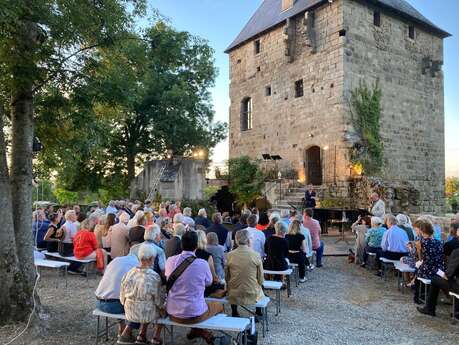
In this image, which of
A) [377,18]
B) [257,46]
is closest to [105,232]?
[377,18]

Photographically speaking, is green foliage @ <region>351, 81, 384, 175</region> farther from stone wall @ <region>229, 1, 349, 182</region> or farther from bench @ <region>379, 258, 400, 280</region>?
bench @ <region>379, 258, 400, 280</region>

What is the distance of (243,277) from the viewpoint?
4.93 meters

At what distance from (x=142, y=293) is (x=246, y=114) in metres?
21.7

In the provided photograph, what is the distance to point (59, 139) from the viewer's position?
257 inches

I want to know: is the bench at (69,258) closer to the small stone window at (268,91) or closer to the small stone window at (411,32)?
the small stone window at (268,91)

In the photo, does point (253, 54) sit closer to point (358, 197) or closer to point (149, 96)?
point (149, 96)

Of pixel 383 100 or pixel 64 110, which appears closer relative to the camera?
pixel 64 110

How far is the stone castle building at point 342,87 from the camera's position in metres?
18.5

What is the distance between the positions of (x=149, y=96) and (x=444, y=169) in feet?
52.7

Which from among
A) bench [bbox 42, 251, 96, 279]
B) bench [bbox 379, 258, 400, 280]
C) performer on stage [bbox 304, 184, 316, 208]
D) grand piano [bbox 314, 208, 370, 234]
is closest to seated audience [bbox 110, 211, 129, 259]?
bench [bbox 42, 251, 96, 279]

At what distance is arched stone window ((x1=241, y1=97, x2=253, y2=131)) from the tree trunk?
66.4 ft

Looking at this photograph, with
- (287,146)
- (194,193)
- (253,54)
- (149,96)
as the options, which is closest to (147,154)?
(149,96)

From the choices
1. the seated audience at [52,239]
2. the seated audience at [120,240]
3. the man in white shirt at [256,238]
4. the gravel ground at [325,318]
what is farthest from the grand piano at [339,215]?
the seated audience at [52,239]

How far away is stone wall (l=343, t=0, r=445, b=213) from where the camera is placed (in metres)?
18.7
